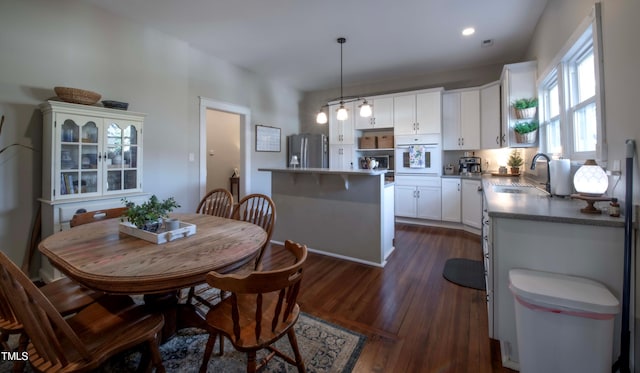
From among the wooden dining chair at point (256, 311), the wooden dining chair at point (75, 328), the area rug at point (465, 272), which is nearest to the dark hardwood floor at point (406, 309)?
the area rug at point (465, 272)

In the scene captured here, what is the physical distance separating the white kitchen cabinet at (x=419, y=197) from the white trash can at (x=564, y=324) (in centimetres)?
339

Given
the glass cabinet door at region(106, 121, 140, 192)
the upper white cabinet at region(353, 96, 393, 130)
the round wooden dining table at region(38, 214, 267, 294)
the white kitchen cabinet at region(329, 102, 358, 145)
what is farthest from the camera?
the white kitchen cabinet at region(329, 102, 358, 145)

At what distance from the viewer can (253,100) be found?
505cm

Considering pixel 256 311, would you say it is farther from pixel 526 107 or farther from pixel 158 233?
pixel 526 107

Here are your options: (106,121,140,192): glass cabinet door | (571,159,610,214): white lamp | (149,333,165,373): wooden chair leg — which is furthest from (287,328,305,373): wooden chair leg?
(106,121,140,192): glass cabinet door

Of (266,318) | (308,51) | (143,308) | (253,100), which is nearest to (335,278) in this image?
(266,318)

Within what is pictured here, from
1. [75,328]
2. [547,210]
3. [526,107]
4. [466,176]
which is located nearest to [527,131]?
[526,107]

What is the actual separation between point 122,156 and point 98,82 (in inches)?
33.6

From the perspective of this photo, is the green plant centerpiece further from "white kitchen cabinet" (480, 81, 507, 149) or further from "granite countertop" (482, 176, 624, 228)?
→ "white kitchen cabinet" (480, 81, 507, 149)

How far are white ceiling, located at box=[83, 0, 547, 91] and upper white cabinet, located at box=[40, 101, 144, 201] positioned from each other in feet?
4.18

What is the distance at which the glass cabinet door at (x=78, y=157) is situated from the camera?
255 cm

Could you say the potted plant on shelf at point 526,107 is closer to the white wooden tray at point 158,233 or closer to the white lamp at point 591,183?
the white lamp at point 591,183

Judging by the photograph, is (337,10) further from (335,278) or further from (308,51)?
(335,278)

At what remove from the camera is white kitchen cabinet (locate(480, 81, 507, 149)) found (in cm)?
421
